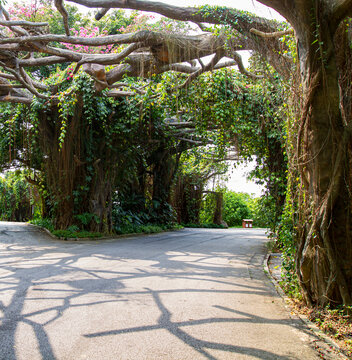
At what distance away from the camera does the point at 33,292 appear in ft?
14.8

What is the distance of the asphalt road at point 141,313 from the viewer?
114 inches

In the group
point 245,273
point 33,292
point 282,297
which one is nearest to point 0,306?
point 33,292

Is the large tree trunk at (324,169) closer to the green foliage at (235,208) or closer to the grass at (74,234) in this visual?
the grass at (74,234)

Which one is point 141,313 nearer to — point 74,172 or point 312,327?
point 312,327

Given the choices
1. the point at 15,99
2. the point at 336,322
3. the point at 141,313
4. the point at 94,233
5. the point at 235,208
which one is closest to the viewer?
the point at 336,322

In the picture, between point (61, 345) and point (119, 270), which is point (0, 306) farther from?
point (119, 270)

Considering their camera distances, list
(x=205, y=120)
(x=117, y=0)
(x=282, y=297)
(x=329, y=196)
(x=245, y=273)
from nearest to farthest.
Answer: (x=329, y=196) → (x=282, y=297) → (x=117, y=0) → (x=245, y=273) → (x=205, y=120)

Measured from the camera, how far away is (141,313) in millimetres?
3840

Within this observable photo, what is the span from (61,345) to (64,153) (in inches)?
405

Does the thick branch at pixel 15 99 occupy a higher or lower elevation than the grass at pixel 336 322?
higher

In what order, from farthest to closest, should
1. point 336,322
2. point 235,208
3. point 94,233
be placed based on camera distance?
point 235,208, point 94,233, point 336,322

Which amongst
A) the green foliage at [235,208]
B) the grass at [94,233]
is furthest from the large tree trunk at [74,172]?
the green foliage at [235,208]

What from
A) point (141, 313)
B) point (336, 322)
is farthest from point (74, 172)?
point (336, 322)

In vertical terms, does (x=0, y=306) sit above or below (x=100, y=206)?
below
